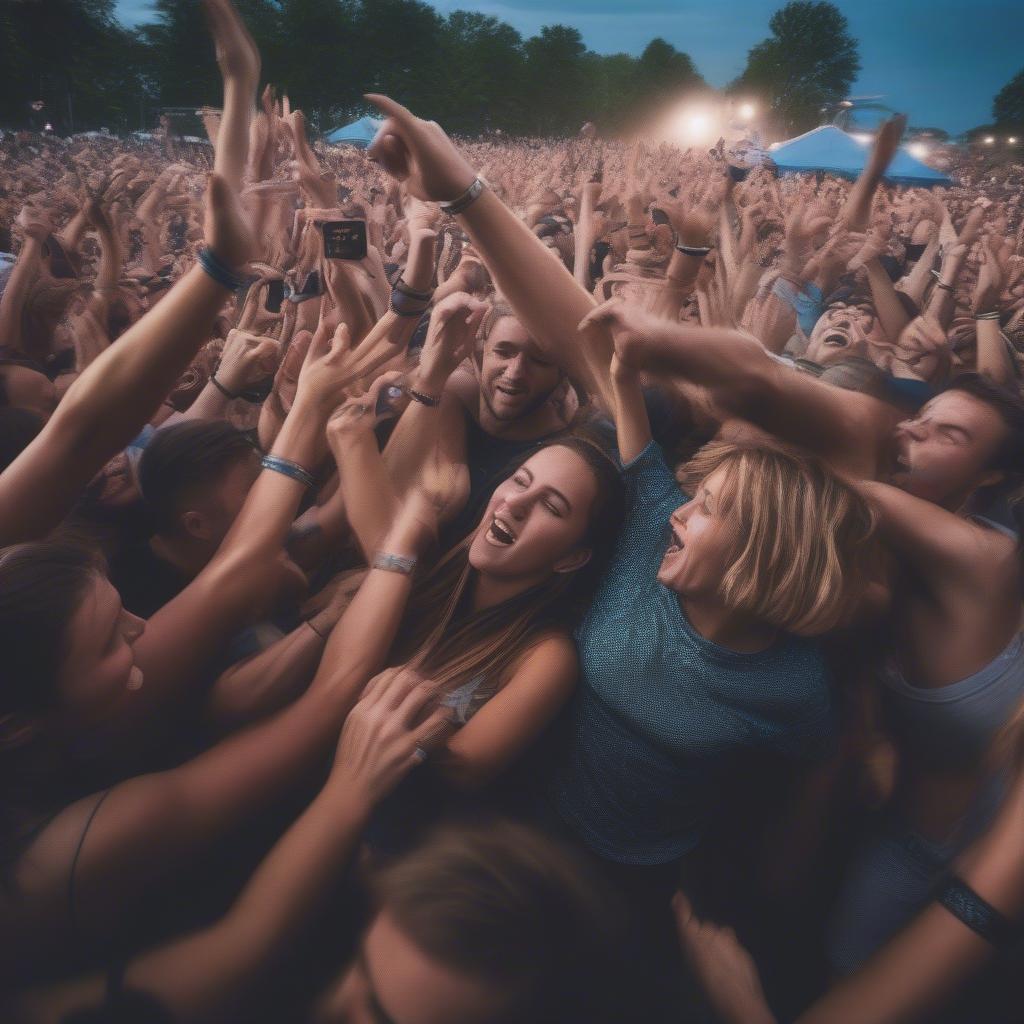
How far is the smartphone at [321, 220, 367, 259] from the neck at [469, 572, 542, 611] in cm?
64

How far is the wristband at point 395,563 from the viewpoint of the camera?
977mm

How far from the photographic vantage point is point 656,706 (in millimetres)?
909

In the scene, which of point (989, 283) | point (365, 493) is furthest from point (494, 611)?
point (989, 283)

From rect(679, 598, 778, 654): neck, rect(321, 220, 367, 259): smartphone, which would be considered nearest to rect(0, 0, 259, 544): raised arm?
rect(321, 220, 367, 259): smartphone

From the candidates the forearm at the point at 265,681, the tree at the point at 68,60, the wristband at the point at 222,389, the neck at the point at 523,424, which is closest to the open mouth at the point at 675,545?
the neck at the point at 523,424

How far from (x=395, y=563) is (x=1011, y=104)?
1313 mm

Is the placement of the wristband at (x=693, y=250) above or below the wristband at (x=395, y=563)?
above

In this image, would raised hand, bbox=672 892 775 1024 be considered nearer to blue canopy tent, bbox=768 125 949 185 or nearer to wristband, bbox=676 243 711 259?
wristband, bbox=676 243 711 259

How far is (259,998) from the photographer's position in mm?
842

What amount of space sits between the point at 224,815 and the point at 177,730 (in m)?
0.15

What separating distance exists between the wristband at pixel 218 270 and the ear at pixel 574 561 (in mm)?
620

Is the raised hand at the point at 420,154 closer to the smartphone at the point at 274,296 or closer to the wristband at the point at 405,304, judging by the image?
the wristband at the point at 405,304

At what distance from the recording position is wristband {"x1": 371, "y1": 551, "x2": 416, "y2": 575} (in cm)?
98

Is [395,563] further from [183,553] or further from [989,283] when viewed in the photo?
[989,283]
